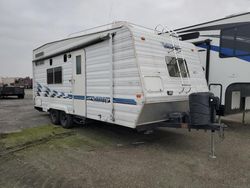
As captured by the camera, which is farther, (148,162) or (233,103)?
(233,103)

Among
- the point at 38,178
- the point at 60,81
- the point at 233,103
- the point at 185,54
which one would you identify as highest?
the point at 185,54

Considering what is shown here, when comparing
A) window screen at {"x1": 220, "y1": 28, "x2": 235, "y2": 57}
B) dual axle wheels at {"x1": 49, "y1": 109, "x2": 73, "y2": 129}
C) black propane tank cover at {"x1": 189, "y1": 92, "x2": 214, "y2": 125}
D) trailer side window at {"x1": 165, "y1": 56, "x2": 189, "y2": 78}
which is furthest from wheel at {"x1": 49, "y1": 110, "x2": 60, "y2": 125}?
window screen at {"x1": 220, "y1": 28, "x2": 235, "y2": 57}

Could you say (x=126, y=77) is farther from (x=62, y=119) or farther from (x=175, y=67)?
(x=62, y=119)

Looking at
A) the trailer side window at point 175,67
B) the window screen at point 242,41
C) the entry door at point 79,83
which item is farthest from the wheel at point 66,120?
the window screen at point 242,41

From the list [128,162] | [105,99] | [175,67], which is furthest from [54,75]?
[128,162]

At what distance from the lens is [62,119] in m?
7.49

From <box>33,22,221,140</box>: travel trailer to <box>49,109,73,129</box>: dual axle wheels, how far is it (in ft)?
1.14

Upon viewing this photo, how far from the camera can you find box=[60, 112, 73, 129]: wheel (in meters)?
7.07

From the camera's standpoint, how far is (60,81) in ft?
23.4

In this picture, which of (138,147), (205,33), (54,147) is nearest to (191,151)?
(138,147)

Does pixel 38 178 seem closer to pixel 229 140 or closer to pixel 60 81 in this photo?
pixel 60 81

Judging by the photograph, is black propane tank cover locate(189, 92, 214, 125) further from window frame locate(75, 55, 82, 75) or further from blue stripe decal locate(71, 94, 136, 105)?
window frame locate(75, 55, 82, 75)

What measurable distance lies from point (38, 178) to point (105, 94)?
91.2 inches

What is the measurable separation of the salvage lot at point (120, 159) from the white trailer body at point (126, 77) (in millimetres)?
709
